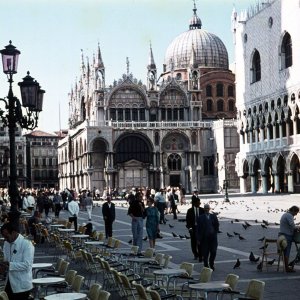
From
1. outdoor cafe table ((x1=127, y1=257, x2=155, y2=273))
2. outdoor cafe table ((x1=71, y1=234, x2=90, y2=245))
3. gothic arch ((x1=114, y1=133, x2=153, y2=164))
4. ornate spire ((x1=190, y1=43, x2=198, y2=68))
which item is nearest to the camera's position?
outdoor cafe table ((x1=127, y1=257, x2=155, y2=273))

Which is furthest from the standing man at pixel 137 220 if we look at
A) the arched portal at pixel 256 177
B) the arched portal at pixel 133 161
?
the arched portal at pixel 133 161

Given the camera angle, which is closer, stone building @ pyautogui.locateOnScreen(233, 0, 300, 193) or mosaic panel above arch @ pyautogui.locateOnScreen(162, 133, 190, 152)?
stone building @ pyautogui.locateOnScreen(233, 0, 300, 193)

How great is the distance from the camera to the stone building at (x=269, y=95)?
59.5m

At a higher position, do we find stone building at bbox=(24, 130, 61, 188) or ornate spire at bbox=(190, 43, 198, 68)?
ornate spire at bbox=(190, 43, 198, 68)

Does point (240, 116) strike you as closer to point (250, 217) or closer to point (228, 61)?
point (228, 61)

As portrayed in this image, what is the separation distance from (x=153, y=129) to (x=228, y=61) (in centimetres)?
2339

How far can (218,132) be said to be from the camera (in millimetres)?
80062

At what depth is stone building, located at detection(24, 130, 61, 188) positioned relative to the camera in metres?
126

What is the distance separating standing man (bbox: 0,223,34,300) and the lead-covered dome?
85.9 metres

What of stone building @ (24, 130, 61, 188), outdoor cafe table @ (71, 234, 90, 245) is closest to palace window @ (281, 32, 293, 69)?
outdoor cafe table @ (71, 234, 90, 245)

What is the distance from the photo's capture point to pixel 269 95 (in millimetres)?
63906

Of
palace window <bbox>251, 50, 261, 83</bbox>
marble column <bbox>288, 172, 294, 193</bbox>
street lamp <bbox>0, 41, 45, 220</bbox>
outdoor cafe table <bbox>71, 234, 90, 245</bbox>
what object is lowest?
outdoor cafe table <bbox>71, 234, 90, 245</bbox>

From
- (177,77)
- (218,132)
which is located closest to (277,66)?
(218,132)

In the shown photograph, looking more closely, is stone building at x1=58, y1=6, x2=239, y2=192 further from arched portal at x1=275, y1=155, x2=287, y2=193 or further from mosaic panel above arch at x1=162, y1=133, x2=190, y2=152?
arched portal at x1=275, y1=155, x2=287, y2=193
